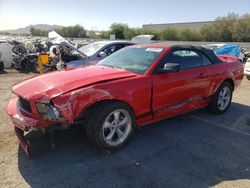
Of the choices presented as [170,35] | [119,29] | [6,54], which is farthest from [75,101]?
[119,29]

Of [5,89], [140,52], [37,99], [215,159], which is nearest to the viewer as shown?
[37,99]

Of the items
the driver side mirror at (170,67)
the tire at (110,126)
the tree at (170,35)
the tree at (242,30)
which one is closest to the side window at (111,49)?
the driver side mirror at (170,67)

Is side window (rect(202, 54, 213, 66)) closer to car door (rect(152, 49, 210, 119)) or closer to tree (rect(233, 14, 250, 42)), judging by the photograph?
car door (rect(152, 49, 210, 119))

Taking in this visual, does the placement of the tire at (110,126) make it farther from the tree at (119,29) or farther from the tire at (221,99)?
the tree at (119,29)

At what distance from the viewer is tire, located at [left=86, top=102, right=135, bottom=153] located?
362 centimetres

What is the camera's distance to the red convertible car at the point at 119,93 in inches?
138

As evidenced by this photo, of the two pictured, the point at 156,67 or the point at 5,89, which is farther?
the point at 5,89

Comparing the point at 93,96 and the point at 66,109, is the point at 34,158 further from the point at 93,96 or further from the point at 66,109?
the point at 93,96

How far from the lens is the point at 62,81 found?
385 centimetres

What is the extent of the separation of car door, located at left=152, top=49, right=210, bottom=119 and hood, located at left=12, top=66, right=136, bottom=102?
575 mm

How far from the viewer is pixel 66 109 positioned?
338 centimetres

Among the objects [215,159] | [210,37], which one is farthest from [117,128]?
[210,37]

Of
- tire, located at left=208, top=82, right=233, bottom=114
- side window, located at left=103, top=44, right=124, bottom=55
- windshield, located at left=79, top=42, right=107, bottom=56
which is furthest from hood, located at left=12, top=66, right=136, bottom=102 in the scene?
windshield, located at left=79, top=42, right=107, bottom=56

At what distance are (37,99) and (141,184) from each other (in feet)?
5.58
